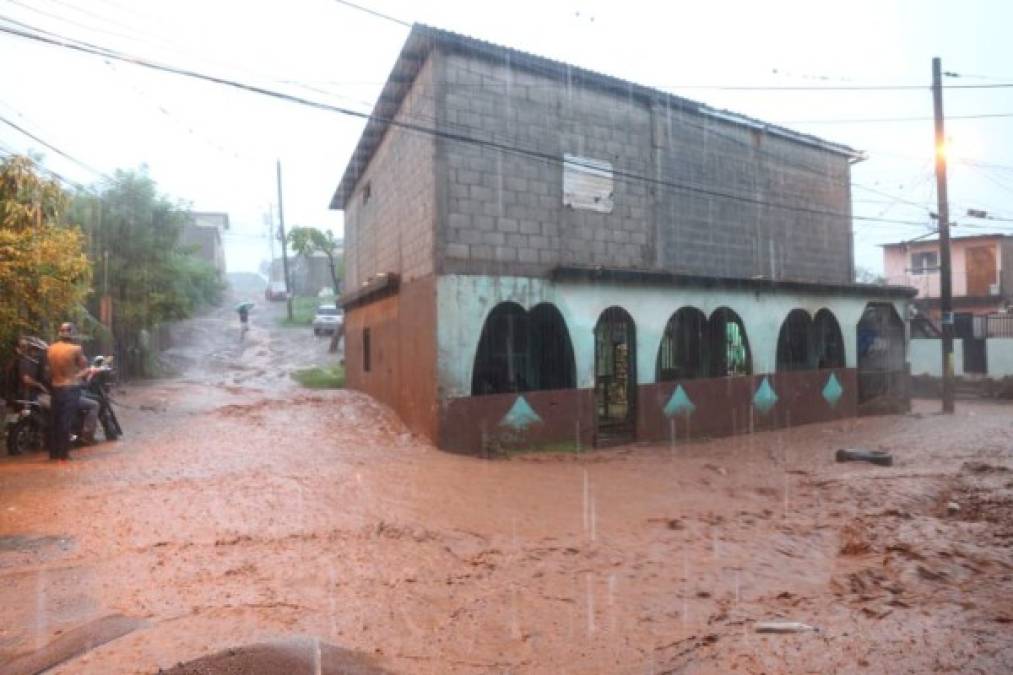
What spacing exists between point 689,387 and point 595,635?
9.69 m

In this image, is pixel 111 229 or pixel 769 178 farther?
pixel 111 229

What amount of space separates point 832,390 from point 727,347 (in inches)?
163

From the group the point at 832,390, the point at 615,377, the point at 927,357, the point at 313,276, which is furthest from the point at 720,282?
the point at 313,276

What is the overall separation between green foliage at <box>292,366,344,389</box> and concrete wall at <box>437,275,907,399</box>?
39.2 ft

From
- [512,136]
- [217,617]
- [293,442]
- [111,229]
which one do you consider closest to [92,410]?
[293,442]

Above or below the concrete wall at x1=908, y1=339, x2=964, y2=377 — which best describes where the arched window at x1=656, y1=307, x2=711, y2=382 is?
above

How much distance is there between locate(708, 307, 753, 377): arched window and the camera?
47.6ft

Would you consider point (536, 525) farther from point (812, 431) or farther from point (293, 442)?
point (812, 431)

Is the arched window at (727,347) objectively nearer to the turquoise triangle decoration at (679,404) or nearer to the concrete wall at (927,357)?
the turquoise triangle decoration at (679,404)

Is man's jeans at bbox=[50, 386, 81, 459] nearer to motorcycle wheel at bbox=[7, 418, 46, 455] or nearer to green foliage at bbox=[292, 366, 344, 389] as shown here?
motorcycle wheel at bbox=[7, 418, 46, 455]

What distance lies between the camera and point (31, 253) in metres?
9.04

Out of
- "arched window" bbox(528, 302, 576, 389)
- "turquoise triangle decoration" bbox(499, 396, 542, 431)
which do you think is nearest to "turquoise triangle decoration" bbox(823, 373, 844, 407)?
"arched window" bbox(528, 302, 576, 389)

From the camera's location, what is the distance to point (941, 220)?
58.4ft

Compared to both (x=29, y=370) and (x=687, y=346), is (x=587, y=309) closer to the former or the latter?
(x=687, y=346)
